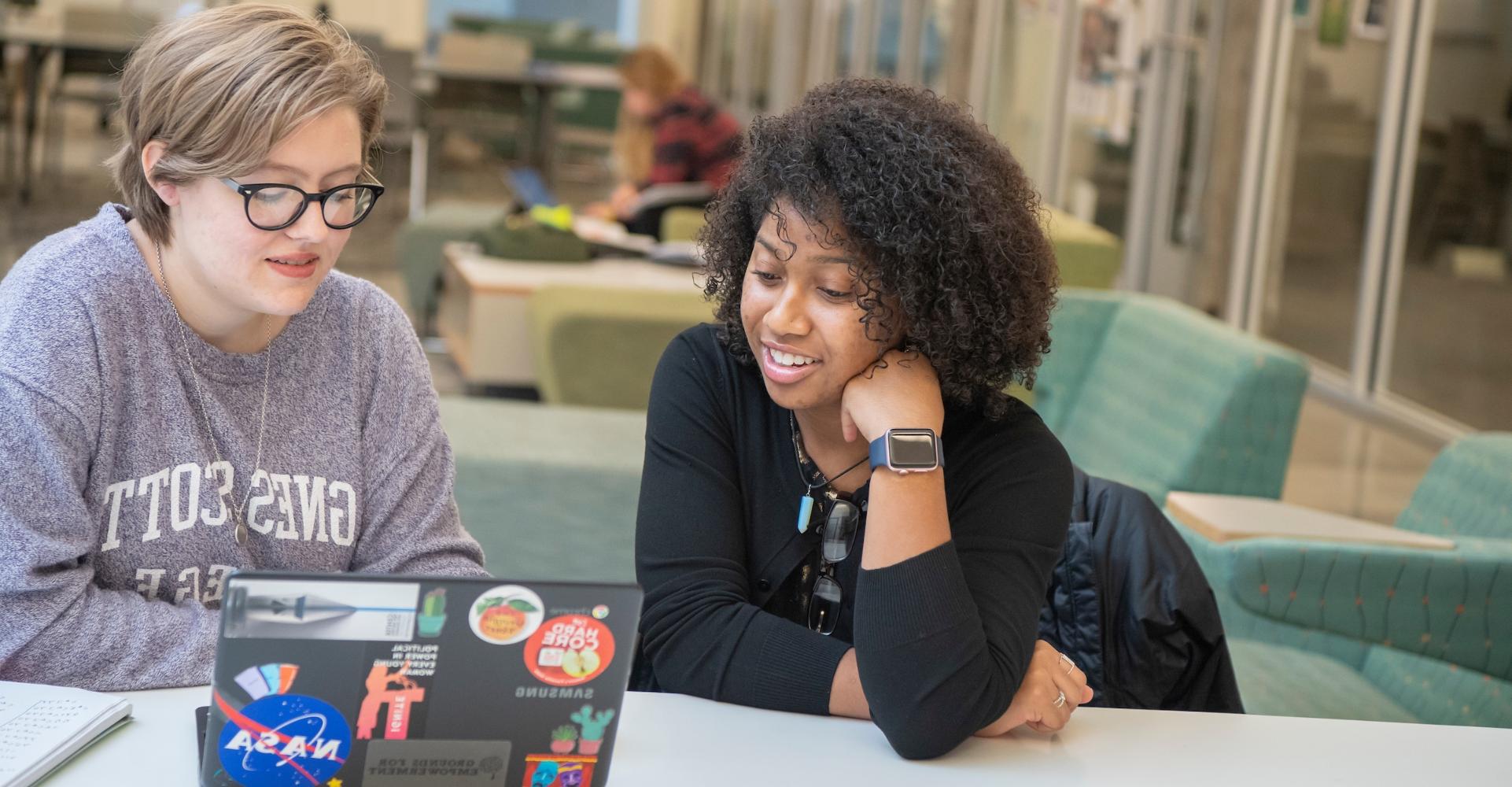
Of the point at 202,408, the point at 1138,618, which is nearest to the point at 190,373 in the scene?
the point at 202,408

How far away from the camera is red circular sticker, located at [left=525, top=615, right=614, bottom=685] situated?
108 cm

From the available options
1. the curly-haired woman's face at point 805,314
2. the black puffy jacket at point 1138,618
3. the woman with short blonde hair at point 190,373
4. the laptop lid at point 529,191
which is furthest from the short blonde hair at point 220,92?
the laptop lid at point 529,191

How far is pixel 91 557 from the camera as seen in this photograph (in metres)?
1.42

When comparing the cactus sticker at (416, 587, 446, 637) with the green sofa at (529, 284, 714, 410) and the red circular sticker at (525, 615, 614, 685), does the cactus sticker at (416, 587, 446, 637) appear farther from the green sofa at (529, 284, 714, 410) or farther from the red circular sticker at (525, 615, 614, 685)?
the green sofa at (529, 284, 714, 410)

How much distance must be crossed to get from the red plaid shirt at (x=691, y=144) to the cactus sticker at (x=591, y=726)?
5524mm

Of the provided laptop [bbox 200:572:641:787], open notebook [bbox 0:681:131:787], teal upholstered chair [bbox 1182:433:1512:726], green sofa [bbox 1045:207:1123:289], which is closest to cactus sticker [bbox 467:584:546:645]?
laptop [bbox 200:572:641:787]

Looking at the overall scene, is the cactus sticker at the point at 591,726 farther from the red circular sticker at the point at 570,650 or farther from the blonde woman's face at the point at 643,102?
the blonde woman's face at the point at 643,102

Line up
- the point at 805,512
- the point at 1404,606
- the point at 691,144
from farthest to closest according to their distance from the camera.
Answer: the point at 691,144 < the point at 1404,606 < the point at 805,512

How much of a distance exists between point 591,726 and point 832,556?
0.49m

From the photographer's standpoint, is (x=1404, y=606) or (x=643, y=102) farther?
(x=643, y=102)

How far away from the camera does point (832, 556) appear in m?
→ 1.57

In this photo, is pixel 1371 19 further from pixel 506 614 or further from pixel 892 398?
pixel 506 614

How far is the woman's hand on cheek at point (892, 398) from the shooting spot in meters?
1.46

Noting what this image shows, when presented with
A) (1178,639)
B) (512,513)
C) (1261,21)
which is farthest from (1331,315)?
(1178,639)
